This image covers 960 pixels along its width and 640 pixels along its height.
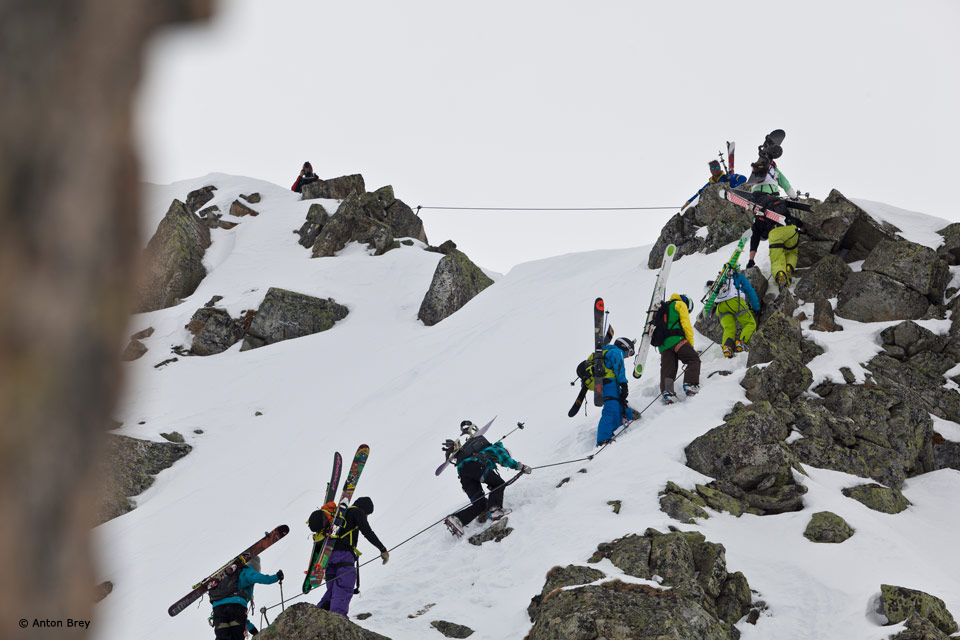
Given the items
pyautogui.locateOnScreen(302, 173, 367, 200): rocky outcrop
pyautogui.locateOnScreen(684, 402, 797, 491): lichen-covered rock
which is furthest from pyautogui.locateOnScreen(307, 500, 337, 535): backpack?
pyautogui.locateOnScreen(302, 173, 367, 200): rocky outcrop

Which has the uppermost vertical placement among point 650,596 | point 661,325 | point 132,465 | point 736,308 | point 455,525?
point 661,325

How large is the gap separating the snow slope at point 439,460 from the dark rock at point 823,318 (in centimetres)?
43

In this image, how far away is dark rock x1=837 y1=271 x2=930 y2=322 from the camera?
51.4ft

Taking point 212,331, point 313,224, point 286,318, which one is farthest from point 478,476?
point 313,224

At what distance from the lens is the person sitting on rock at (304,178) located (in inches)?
1786

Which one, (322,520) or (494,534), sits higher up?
(322,520)

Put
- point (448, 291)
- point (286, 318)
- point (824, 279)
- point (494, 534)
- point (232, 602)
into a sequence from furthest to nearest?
1. point (286, 318)
2. point (448, 291)
3. point (824, 279)
4. point (494, 534)
5. point (232, 602)

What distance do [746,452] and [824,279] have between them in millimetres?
7655

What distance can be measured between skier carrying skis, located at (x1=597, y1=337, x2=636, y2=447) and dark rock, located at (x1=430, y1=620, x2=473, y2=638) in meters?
5.06

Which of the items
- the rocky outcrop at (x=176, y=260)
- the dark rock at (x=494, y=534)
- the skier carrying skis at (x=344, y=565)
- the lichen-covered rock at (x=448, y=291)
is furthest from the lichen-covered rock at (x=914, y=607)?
the rocky outcrop at (x=176, y=260)

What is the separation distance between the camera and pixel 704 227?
75.9ft

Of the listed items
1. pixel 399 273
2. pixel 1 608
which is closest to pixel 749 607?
pixel 1 608

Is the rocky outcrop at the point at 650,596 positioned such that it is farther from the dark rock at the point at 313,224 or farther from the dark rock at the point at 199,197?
the dark rock at the point at 199,197

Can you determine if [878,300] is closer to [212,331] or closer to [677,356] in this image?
[677,356]
